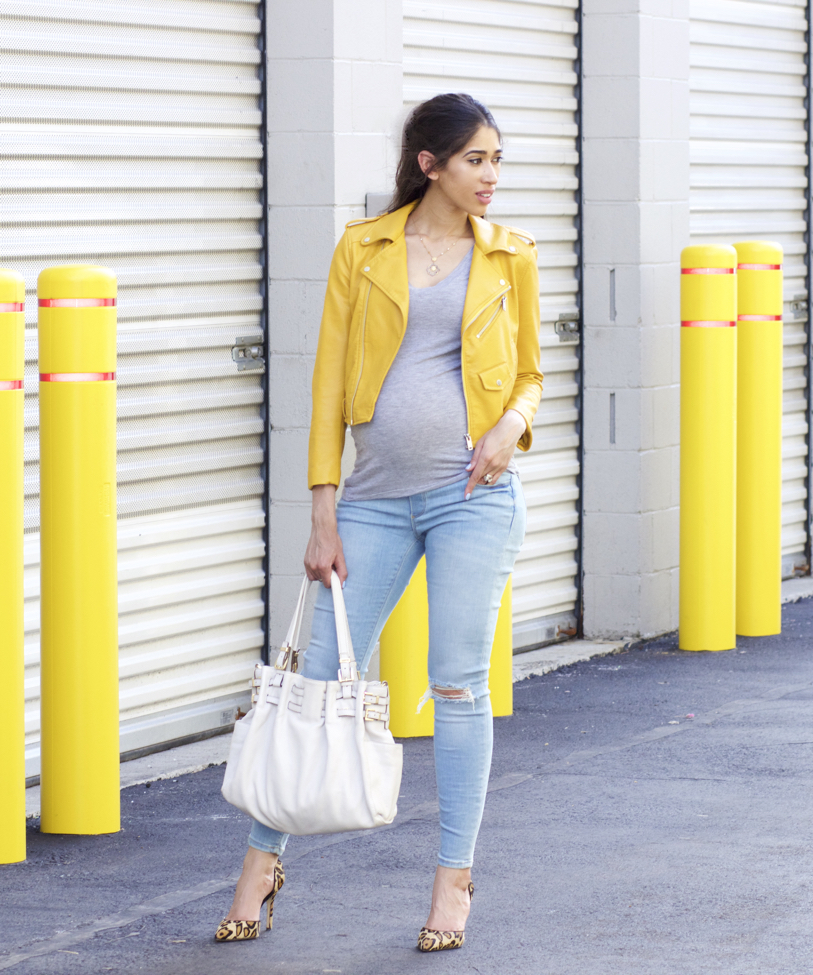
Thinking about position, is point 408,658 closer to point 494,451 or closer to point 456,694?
point 456,694

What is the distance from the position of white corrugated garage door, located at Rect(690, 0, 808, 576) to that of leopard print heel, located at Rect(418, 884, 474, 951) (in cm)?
569

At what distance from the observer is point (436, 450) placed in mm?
4285

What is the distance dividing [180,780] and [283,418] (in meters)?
1.43

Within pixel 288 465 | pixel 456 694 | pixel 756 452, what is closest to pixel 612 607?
pixel 756 452

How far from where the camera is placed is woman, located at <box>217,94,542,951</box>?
14.1ft

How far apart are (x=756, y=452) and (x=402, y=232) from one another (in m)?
4.58

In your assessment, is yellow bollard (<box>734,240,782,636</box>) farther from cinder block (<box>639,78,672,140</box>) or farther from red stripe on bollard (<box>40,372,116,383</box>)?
red stripe on bollard (<box>40,372,116,383</box>)

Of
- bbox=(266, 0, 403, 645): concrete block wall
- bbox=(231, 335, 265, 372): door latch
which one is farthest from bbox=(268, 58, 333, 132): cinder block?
bbox=(231, 335, 265, 372): door latch

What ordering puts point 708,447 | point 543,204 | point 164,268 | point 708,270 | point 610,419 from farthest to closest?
point 610,419 < point 543,204 < point 708,447 < point 708,270 < point 164,268

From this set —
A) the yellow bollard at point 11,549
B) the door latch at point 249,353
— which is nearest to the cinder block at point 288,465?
the door latch at point 249,353

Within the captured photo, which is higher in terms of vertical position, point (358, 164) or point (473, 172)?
point (358, 164)

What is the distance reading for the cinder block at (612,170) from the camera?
839 centimetres

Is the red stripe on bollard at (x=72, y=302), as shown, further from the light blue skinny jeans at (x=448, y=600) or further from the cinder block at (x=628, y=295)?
the cinder block at (x=628, y=295)

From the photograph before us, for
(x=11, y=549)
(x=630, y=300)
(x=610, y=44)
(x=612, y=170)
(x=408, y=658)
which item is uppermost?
(x=610, y=44)
